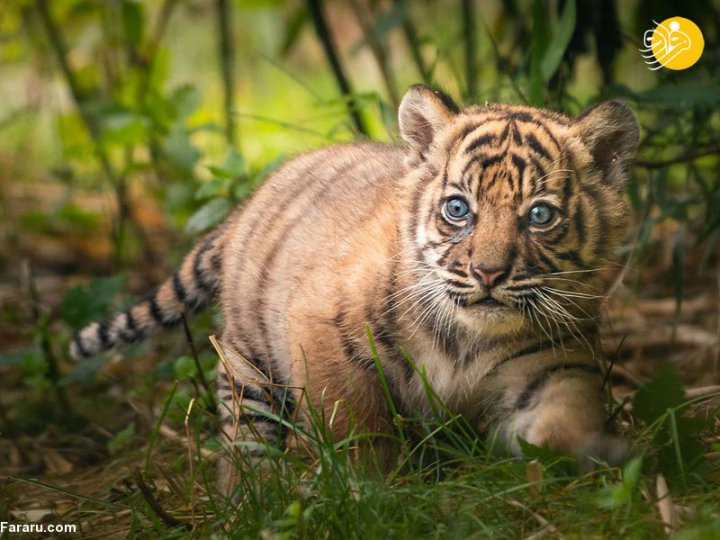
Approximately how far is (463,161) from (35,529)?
6.27 feet

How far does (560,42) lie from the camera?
397 centimetres

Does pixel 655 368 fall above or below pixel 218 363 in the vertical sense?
below

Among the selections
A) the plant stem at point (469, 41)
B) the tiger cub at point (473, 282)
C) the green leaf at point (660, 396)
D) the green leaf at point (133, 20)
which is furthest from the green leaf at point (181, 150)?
the green leaf at point (660, 396)

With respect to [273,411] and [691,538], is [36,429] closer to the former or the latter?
[273,411]

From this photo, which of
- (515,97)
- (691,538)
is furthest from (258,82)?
(691,538)

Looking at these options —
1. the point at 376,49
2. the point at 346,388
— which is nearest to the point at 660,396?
the point at 346,388

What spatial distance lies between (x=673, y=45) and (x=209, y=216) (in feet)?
7.45

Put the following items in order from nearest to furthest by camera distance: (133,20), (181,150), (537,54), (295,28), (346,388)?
(346,388)
(537,54)
(181,150)
(295,28)
(133,20)

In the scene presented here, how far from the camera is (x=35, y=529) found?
3396mm

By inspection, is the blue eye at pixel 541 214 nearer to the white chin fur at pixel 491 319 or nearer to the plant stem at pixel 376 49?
the white chin fur at pixel 491 319

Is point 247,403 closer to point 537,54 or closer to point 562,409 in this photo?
point 562,409

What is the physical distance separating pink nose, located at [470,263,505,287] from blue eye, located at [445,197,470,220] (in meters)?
0.25

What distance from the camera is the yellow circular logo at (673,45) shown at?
14.7 feet

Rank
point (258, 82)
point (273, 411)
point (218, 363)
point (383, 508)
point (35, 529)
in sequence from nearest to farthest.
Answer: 1. point (383, 508)
2. point (35, 529)
3. point (273, 411)
4. point (218, 363)
5. point (258, 82)
